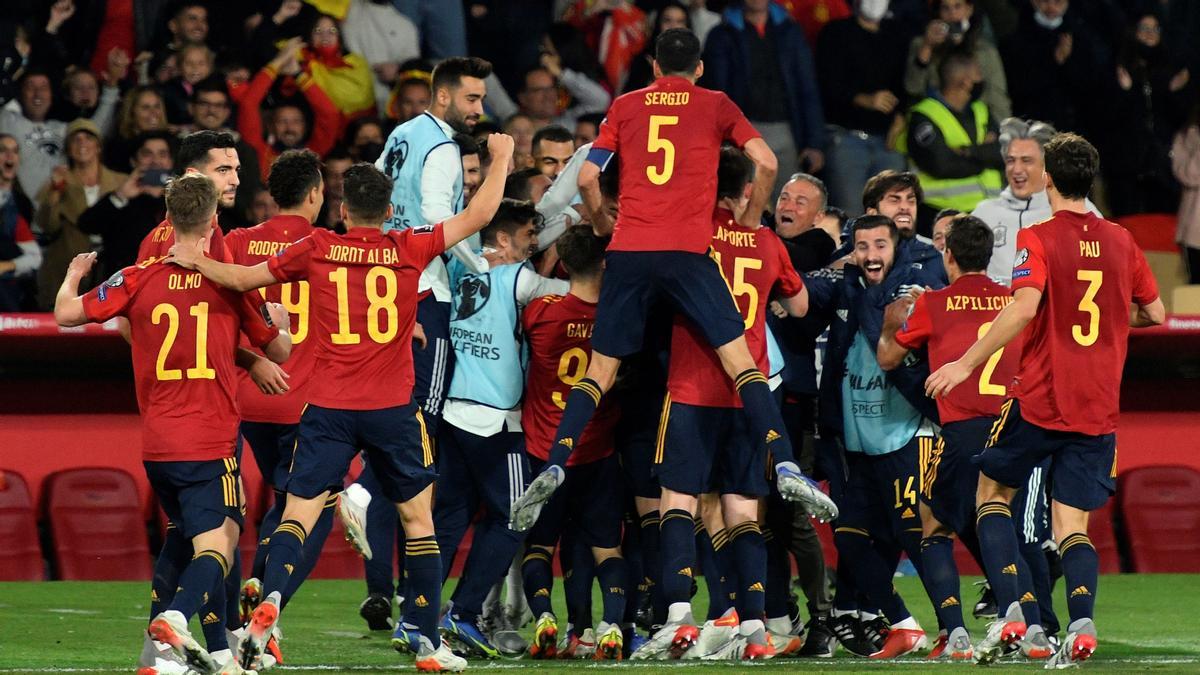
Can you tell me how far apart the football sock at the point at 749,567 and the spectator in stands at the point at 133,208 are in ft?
18.7

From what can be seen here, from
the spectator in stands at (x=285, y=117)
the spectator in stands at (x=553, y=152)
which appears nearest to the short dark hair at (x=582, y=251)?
the spectator in stands at (x=553, y=152)

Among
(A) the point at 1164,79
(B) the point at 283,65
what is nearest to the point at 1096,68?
(A) the point at 1164,79

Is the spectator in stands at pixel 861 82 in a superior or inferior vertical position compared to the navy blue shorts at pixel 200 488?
superior

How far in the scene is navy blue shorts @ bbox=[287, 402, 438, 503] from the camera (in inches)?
321

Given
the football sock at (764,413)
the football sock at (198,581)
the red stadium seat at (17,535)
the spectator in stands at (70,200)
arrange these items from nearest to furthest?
the football sock at (198,581) → the football sock at (764,413) → the red stadium seat at (17,535) → the spectator in stands at (70,200)

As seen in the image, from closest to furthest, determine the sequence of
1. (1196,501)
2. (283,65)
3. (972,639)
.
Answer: (972,639)
(1196,501)
(283,65)

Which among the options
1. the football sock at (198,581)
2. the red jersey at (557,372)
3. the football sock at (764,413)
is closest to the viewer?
the football sock at (198,581)

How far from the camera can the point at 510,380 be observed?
980 centimetres

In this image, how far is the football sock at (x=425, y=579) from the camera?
8250 millimetres

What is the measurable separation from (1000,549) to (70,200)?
805cm

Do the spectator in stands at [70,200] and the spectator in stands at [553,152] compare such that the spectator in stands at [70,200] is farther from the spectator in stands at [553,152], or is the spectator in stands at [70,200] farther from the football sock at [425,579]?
the football sock at [425,579]

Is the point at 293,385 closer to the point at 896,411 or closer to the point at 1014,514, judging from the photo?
the point at 896,411

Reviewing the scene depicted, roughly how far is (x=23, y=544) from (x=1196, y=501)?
784 cm

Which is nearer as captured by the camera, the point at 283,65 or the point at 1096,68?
the point at 283,65
